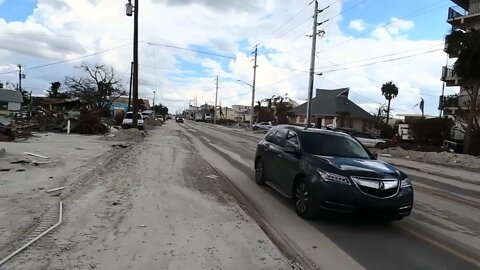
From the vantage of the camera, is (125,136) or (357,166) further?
(125,136)

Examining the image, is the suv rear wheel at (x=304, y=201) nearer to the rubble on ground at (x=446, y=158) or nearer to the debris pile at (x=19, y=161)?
the debris pile at (x=19, y=161)

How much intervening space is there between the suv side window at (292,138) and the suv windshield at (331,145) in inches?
4.7

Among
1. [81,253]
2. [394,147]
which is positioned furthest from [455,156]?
[81,253]

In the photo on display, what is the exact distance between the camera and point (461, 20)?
43.4 m

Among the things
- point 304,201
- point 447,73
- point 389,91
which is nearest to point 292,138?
point 304,201

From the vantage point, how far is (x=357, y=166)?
7.73 m

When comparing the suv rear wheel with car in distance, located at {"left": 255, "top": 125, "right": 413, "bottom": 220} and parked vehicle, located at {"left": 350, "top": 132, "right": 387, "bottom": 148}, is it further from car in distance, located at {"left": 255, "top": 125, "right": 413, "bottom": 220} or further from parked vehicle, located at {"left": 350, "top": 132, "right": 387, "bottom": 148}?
parked vehicle, located at {"left": 350, "top": 132, "right": 387, "bottom": 148}

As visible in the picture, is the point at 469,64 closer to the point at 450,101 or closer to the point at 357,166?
the point at 450,101

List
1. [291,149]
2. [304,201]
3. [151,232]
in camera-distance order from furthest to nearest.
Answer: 1. [291,149]
2. [304,201]
3. [151,232]

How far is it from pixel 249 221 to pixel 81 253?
112 inches

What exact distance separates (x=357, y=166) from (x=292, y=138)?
2.28 metres

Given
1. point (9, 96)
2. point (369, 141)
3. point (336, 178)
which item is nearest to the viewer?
point (336, 178)

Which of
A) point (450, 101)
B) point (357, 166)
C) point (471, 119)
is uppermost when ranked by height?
point (450, 101)

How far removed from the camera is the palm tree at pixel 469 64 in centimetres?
3069
